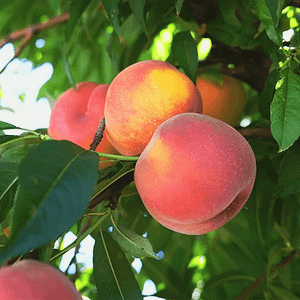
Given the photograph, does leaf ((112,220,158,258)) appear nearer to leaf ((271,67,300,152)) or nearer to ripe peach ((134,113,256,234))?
ripe peach ((134,113,256,234))

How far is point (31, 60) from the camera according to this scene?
5.11 ft

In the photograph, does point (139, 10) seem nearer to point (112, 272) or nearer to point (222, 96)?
point (222, 96)

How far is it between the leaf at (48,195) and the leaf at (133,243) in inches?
7.9

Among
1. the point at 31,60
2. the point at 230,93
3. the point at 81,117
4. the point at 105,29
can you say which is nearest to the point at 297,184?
the point at 230,93

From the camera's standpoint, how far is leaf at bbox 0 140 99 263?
461mm

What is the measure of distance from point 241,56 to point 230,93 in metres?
0.09

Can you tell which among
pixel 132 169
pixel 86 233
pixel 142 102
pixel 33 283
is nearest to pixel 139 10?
pixel 142 102

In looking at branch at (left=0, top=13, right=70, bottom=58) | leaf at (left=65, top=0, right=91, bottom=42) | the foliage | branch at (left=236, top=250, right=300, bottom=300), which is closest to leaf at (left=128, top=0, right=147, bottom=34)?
the foliage

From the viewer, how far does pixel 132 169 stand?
76 centimetres

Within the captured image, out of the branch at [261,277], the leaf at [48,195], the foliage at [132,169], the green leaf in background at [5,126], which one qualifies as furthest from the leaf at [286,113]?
the branch at [261,277]

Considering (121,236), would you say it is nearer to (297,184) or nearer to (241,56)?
(297,184)

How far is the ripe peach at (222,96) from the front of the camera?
3.59 ft

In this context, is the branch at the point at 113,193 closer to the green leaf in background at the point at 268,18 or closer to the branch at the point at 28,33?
the green leaf in background at the point at 268,18

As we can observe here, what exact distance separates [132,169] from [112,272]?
161 mm
